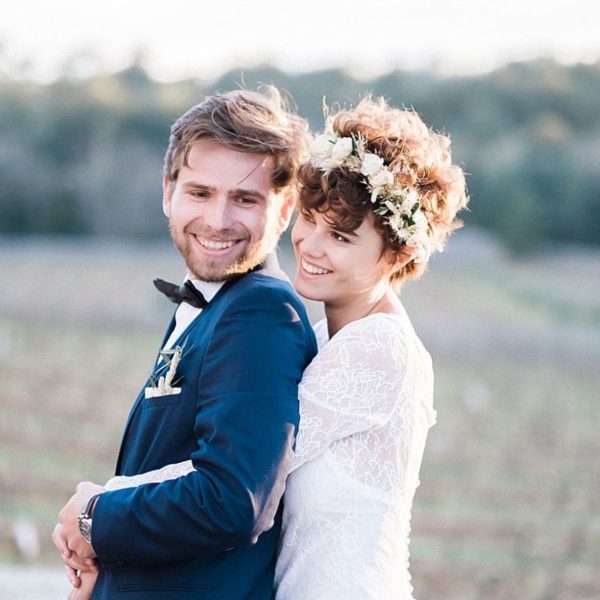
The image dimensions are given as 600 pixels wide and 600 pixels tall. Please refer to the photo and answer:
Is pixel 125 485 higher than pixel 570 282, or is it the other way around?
pixel 125 485

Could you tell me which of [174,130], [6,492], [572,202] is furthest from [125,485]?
[572,202]

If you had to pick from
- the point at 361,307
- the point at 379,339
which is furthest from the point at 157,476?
the point at 361,307

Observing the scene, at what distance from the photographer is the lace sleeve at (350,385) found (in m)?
2.44

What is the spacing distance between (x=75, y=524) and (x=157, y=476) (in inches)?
9.1

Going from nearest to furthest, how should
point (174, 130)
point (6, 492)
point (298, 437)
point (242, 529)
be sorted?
point (242, 529)
point (298, 437)
point (174, 130)
point (6, 492)

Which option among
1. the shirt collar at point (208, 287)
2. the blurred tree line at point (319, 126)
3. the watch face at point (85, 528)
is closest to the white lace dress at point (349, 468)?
the watch face at point (85, 528)

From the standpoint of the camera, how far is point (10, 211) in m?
29.9

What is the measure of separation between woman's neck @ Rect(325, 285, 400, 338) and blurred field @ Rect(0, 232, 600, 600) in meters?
2.73

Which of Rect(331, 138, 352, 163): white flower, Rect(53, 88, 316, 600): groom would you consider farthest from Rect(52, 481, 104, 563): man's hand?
Rect(331, 138, 352, 163): white flower

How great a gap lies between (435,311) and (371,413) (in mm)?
18697

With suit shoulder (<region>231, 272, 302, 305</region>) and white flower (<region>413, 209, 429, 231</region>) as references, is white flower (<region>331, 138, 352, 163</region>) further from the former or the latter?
suit shoulder (<region>231, 272, 302, 305</region>)

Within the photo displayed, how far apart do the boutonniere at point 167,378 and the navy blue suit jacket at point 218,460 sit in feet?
0.05

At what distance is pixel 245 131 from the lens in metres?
2.63

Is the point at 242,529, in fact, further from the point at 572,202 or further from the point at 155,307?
the point at 572,202
